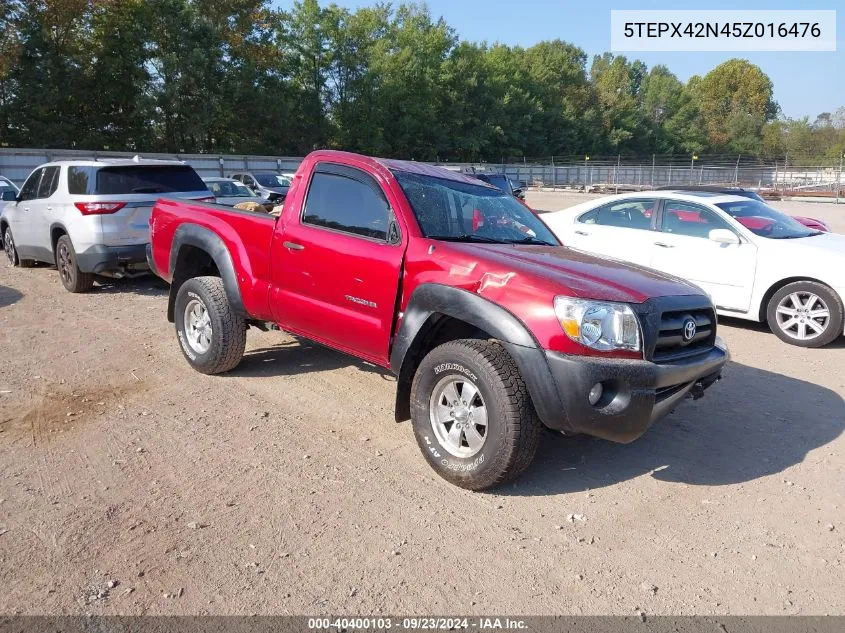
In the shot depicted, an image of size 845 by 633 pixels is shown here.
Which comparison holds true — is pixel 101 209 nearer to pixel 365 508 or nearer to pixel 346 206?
pixel 346 206

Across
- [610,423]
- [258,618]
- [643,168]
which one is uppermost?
[643,168]

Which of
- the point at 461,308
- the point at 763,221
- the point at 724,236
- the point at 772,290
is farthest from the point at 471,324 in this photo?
the point at 763,221

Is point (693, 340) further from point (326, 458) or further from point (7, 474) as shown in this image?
point (7, 474)

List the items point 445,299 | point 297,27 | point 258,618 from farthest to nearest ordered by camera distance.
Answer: point 297,27, point 445,299, point 258,618

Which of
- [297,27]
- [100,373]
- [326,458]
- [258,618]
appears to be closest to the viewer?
[258,618]

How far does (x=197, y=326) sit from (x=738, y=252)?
5.80 metres

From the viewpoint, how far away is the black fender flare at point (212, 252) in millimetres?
5250

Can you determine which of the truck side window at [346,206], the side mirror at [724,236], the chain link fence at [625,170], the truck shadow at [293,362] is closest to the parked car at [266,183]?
the chain link fence at [625,170]

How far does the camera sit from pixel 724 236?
7.35m

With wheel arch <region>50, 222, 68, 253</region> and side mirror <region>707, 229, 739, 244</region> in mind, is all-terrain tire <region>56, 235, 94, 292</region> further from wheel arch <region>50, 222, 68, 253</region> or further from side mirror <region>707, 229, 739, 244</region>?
side mirror <region>707, 229, 739, 244</region>

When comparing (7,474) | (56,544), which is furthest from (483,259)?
(7,474)

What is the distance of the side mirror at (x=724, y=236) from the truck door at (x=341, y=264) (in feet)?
15.1

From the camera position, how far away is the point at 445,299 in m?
3.79

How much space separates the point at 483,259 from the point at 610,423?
3.73 ft
